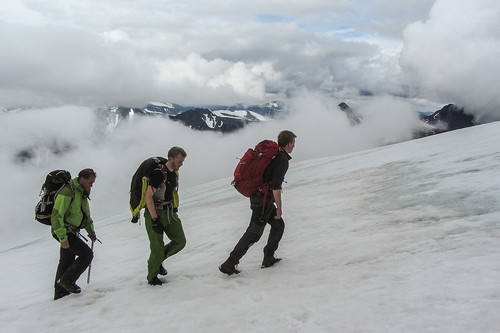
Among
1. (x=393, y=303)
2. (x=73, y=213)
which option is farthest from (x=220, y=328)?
(x=73, y=213)

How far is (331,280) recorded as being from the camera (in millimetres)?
6051

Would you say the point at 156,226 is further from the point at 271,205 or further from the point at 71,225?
the point at 271,205

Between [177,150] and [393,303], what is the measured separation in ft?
14.4

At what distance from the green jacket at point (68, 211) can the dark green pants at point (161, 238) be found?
1327 millimetres

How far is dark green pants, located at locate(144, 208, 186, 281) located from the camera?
23.0 feet

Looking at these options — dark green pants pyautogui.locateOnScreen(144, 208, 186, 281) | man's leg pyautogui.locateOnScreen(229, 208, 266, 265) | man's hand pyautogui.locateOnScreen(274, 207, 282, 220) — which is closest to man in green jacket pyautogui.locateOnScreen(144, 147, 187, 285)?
dark green pants pyautogui.locateOnScreen(144, 208, 186, 281)

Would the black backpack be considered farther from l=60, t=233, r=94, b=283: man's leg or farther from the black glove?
the black glove

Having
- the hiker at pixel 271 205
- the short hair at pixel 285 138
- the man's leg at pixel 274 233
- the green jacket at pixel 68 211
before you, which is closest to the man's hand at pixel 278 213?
the hiker at pixel 271 205

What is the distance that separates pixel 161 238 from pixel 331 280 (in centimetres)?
333

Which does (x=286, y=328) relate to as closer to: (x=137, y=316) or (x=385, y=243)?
(x=137, y=316)

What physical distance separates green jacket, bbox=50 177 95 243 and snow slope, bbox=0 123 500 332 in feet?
4.89

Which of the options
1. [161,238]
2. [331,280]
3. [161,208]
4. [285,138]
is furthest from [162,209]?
[331,280]

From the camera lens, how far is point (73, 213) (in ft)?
23.0

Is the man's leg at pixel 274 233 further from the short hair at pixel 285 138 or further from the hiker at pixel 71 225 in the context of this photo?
the hiker at pixel 71 225
